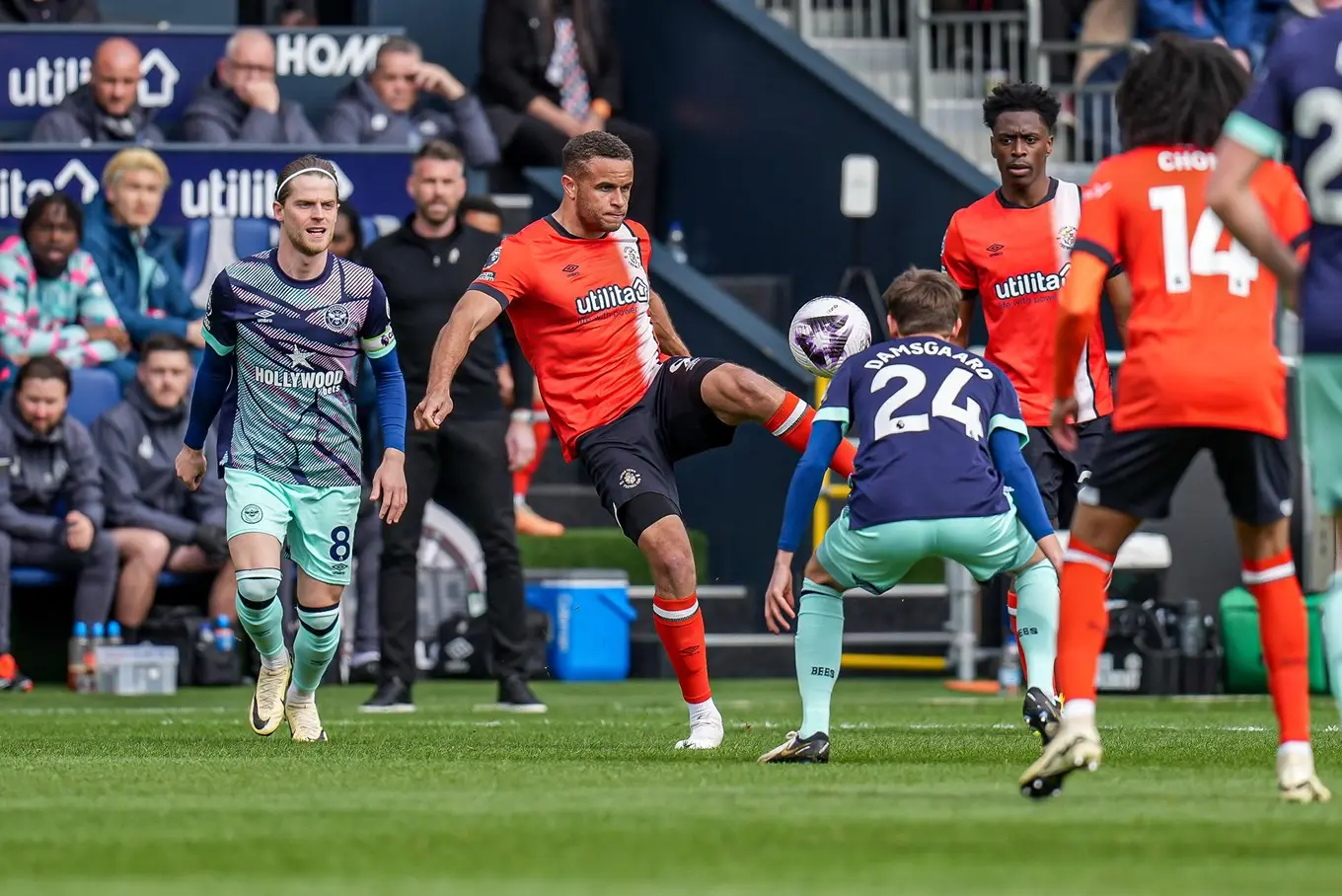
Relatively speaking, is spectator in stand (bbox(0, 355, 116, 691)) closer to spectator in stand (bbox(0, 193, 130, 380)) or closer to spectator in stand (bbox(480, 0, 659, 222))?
spectator in stand (bbox(0, 193, 130, 380))

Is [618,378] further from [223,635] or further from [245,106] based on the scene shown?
[245,106]

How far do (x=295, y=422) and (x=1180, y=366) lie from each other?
4.08m

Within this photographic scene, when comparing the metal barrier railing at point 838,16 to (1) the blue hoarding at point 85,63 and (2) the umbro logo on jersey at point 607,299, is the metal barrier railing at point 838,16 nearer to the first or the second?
(1) the blue hoarding at point 85,63

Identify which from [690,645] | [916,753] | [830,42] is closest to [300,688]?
[690,645]

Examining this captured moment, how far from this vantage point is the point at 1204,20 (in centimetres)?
1856

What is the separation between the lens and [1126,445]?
21.2ft

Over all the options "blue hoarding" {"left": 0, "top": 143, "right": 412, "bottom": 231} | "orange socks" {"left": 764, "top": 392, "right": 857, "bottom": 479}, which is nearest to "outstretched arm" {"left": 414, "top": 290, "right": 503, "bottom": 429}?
"orange socks" {"left": 764, "top": 392, "right": 857, "bottom": 479}

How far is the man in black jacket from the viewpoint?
1221 cm

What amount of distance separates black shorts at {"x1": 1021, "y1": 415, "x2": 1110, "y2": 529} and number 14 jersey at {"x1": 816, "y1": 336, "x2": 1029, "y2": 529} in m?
1.84

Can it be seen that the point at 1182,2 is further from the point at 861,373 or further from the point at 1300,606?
the point at 1300,606

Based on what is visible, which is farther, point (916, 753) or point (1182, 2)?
point (1182, 2)

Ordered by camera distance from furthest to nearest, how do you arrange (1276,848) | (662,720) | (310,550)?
(662,720) < (310,550) < (1276,848)

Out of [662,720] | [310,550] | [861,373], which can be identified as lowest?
[662,720]

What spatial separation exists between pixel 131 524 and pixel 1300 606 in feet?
30.1
